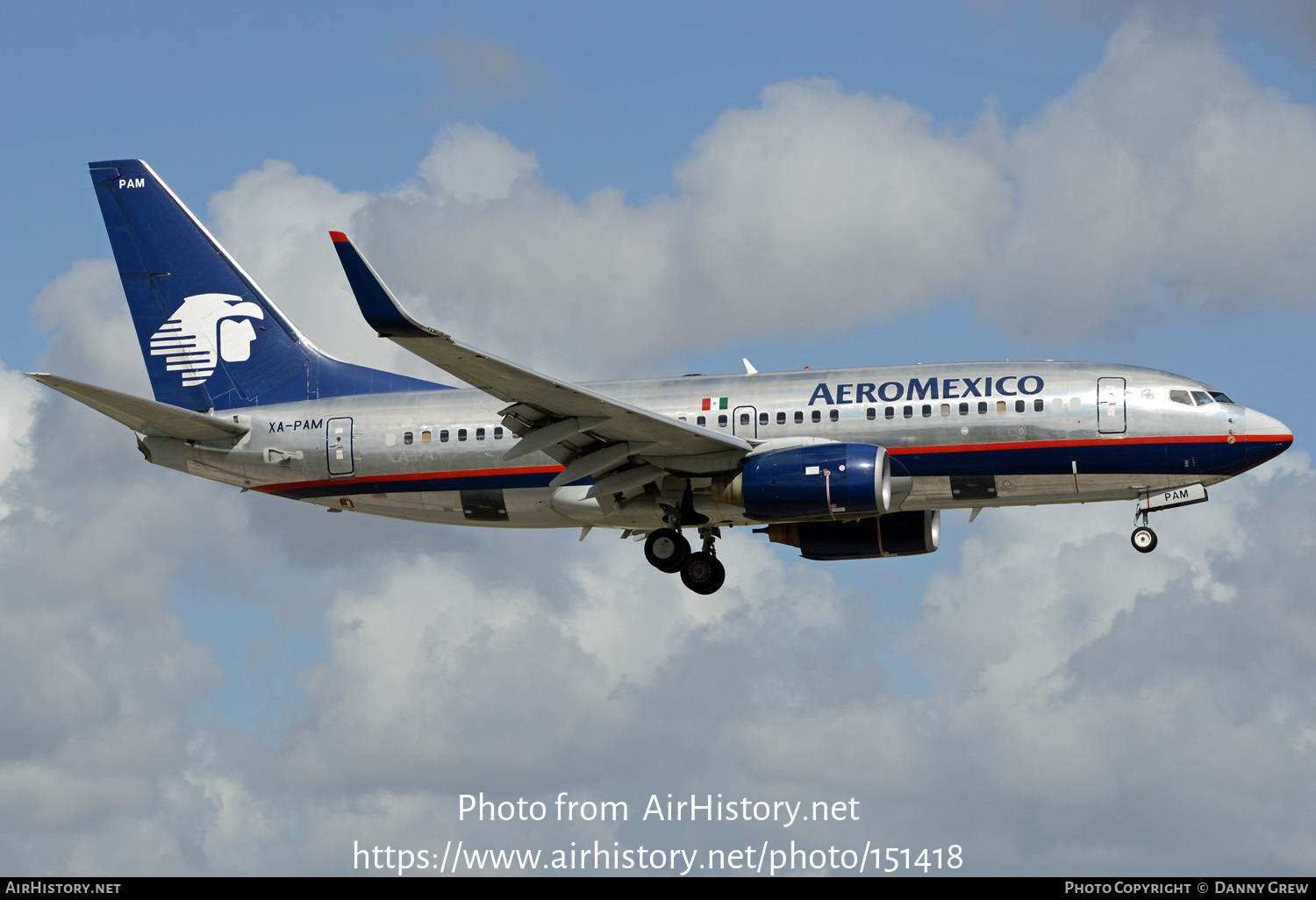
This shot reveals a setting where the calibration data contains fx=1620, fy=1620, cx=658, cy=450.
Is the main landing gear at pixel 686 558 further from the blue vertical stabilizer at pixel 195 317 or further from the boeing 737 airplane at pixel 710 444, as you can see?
the blue vertical stabilizer at pixel 195 317

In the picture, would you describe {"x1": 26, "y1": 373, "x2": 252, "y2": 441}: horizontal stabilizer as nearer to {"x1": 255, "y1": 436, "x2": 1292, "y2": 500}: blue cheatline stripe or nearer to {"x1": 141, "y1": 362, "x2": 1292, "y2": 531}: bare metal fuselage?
{"x1": 141, "y1": 362, "x2": 1292, "y2": 531}: bare metal fuselage

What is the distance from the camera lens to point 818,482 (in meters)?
38.6

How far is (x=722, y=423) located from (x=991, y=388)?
6849 mm

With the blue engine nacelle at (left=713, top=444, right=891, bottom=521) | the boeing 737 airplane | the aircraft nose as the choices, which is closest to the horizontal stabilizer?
the boeing 737 airplane

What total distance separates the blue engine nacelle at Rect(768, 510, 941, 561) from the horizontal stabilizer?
1600 centimetres

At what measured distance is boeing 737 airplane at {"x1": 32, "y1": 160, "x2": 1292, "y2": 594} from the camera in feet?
128

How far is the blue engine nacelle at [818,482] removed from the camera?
38.5m

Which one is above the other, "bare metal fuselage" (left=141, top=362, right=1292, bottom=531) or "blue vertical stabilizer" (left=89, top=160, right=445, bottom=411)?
"blue vertical stabilizer" (left=89, top=160, right=445, bottom=411)

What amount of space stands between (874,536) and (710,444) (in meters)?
7.21

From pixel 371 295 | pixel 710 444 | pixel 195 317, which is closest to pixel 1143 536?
pixel 710 444

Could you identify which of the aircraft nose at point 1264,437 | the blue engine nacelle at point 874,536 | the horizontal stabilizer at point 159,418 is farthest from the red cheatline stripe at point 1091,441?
the horizontal stabilizer at point 159,418

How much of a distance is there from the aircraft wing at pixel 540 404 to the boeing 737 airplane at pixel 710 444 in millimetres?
72

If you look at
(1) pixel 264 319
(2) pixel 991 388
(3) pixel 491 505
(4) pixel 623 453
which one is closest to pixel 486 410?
(3) pixel 491 505

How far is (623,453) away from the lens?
40250 mm
